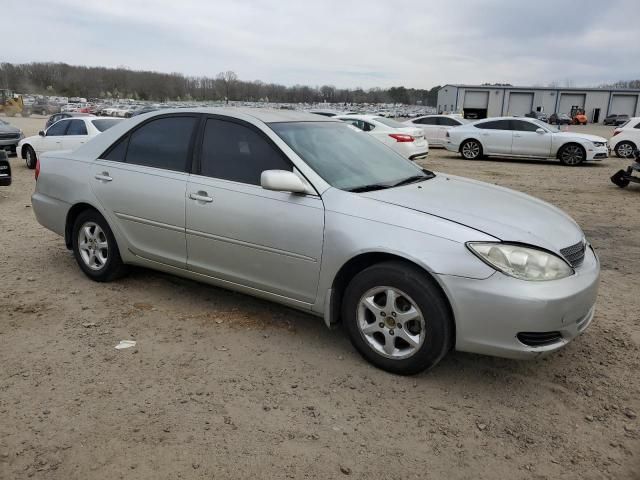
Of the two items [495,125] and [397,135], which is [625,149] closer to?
[495,125]

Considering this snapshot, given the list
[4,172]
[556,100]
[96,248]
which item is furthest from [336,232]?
[556,100]

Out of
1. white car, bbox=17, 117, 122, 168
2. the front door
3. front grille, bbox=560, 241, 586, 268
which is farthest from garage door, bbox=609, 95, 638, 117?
the front door

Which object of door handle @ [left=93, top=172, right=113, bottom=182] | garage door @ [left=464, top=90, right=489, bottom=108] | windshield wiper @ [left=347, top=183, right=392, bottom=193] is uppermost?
garage door @ [left=464, top=90, right=489, bottom=108]

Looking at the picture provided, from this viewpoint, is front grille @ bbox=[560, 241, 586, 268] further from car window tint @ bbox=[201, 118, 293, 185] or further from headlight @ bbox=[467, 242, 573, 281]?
car window tint @ bbox=[201, 118, 293, 185]

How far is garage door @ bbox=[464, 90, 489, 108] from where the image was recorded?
75.4 m

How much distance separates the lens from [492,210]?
3.50 m

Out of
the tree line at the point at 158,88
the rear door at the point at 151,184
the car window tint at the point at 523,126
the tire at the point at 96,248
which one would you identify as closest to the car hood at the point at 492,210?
the rear door at the point at 151,184

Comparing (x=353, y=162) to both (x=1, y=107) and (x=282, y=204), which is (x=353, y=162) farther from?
(x=1, y=107)

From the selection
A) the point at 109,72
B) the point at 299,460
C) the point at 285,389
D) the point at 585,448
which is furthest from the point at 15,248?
the point at 109,72

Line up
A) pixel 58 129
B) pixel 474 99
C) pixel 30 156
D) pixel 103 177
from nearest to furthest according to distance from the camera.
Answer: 1. pixel 103 177
2. pixel 58 129
3. pixel 30 156
4. pixel 474 99

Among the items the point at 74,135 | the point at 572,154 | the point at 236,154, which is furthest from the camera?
the point at 572,154

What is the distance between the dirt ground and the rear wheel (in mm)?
16089

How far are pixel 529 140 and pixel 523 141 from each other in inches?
7.5

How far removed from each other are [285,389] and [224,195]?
59.3 inches
